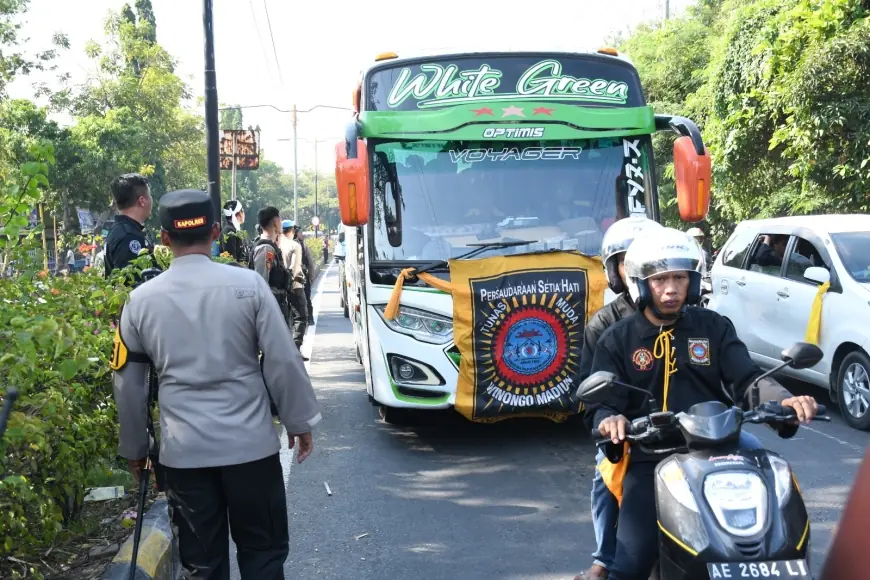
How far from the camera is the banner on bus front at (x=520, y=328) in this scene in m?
6.65

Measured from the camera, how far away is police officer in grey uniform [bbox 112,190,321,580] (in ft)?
11.4

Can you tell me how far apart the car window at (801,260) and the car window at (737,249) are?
3.12 ft

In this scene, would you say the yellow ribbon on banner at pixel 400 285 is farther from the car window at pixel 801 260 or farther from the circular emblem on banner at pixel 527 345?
the car window at pixel 801 260

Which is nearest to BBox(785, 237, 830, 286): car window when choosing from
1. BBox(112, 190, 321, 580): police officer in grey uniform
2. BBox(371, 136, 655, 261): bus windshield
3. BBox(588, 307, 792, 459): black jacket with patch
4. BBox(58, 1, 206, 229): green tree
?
BBox(371, 136, 655, 261): bus windshield

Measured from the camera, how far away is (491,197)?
7.12m

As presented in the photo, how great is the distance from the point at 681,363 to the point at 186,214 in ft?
6.34

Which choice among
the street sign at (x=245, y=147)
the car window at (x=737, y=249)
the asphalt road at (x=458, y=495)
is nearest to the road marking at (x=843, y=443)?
the asphalt road at (x=458, y=495)

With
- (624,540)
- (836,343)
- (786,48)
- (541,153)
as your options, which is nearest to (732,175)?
(786,48)

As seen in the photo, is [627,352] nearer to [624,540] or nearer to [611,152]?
[624,540]

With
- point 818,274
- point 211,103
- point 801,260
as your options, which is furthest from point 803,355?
point 211,103

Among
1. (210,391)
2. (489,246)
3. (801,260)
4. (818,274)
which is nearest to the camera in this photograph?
(210,391)

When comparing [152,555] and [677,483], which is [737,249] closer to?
[152,555]

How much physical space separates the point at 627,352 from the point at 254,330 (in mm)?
1401

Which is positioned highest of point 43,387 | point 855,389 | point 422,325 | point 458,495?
point 43,387
